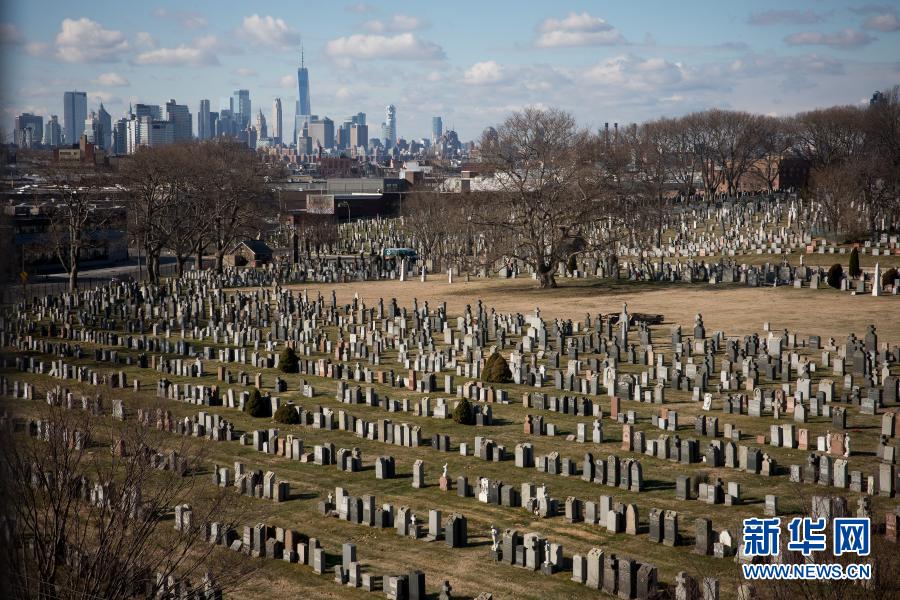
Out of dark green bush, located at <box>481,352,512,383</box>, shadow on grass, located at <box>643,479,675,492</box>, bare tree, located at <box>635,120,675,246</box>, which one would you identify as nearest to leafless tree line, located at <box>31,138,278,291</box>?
bare tree, located at <box>635,120,675,246</box>

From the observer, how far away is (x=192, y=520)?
57.0 ft

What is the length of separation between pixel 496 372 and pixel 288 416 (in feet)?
22.6

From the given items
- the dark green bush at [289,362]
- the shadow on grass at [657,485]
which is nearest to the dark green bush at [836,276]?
the dark green bush at [289,362]

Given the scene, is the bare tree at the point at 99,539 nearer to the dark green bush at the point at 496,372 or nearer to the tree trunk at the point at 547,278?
the dark green bush at the point at 496,372

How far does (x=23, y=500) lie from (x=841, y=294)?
39316 millimetres

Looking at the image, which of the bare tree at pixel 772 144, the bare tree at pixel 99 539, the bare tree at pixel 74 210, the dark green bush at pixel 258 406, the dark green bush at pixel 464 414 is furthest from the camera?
the bare tree at pixel 772 144

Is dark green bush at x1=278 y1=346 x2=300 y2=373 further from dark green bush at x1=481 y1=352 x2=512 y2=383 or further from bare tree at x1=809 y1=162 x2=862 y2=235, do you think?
bare tree at x1=809 y1=162 x2=862 y2=235

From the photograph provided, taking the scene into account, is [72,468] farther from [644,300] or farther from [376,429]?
[644,300]

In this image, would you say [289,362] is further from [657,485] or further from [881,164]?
[881,164]

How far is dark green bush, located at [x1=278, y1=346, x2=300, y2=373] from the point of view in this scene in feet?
110

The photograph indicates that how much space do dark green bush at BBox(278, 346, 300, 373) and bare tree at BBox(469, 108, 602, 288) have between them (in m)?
18.5

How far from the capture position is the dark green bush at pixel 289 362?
33.5 m

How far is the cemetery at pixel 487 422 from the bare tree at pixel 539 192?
2548 mm

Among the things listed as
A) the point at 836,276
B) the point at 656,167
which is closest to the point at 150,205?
the point at 836,276
